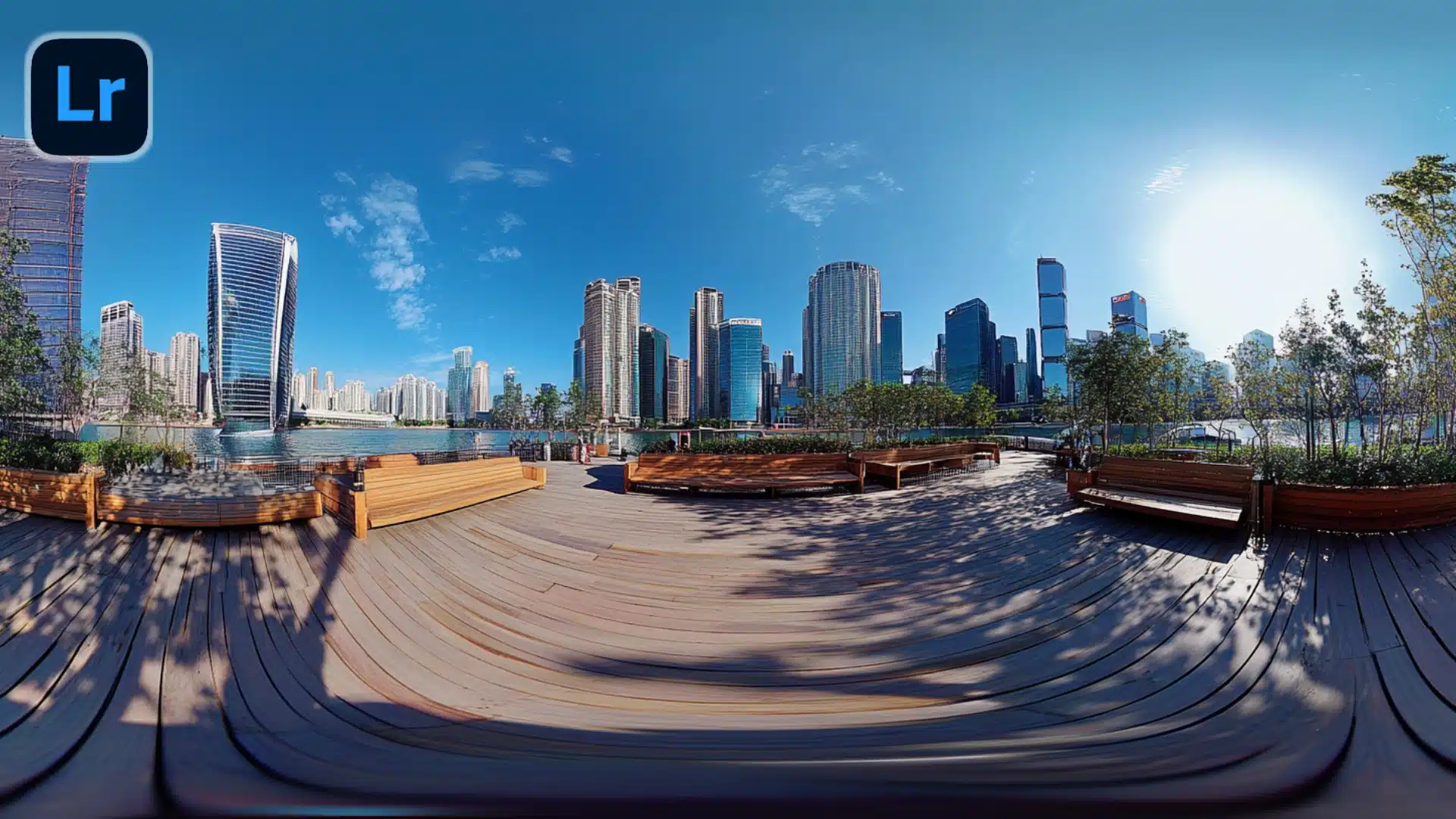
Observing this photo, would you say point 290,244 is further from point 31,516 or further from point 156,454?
point 31,516

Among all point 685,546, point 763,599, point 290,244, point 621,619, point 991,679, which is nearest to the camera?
point 991,679

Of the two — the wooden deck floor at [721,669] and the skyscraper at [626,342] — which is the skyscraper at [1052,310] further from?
the skyscraper at [626,342]

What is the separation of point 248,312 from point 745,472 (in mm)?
50682

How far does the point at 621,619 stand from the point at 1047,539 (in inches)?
162

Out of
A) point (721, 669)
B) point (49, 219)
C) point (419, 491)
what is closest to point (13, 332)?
point (419, 491)

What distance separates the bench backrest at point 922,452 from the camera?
8.73 meters

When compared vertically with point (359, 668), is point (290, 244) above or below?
above

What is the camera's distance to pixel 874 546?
4.38m

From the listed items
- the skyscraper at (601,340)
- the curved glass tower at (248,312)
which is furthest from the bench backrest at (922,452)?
the curved glass tower at (248,312)

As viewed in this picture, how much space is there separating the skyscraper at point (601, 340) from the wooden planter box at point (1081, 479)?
5140 cm

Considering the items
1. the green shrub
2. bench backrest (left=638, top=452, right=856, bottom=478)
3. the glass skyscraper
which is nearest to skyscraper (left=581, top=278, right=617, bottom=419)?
the glass skyscraper

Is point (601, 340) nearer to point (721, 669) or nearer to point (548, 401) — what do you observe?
point (548, 401)

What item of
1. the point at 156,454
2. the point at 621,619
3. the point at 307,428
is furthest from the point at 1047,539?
the point at 307,428

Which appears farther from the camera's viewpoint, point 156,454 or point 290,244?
point 290,244
